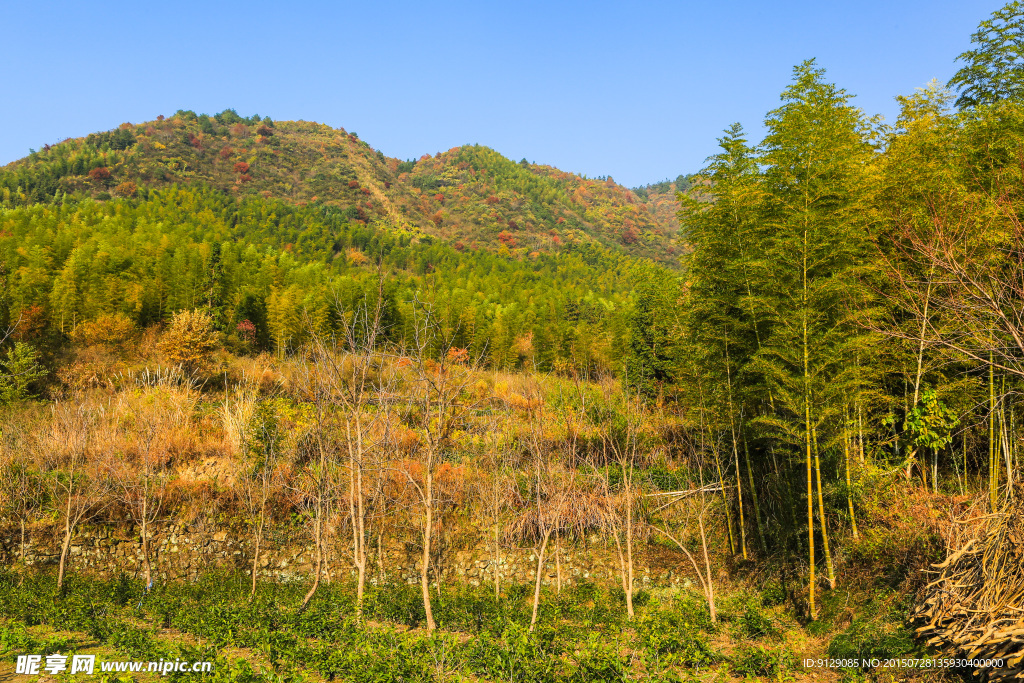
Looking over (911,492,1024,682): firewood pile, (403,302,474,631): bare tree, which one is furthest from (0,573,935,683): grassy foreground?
(403,302,474,631): bare tree

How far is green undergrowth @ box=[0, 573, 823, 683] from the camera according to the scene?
19.4 feet

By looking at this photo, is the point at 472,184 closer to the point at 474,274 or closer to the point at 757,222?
the point at 474,274

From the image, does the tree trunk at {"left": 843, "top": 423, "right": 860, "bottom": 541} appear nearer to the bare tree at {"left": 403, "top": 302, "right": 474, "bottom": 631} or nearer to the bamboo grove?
the bamboo grove

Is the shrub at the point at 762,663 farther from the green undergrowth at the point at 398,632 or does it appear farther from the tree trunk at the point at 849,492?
the tree trunk at the point at 849,492

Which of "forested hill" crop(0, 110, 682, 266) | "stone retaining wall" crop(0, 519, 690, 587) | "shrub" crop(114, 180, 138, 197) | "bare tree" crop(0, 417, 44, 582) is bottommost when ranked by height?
"stone retaining wall" crop(0, 519, 690, 587)

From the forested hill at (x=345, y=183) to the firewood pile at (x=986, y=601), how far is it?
65.5m

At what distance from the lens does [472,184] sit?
10344 centimetres

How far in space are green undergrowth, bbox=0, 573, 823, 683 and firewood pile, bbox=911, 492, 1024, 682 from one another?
1.85 meters

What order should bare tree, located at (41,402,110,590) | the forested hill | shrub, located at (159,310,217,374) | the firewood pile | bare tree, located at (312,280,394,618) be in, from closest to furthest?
the firewood pile, bare tree, located at (312,280,394,618), bare tree, located at (41,402,110,590), shrub, located at (159,310,217,374), the forested hill

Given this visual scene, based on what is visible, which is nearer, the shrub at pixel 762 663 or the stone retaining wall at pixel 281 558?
the shrub at pixel 762 663

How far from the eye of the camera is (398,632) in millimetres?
7512

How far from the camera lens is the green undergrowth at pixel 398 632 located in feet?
19.4

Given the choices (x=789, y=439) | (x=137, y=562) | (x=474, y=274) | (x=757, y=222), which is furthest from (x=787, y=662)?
(x=474, y=274)

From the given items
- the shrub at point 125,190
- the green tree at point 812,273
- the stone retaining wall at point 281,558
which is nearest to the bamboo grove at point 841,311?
the green tree at point 812,273
